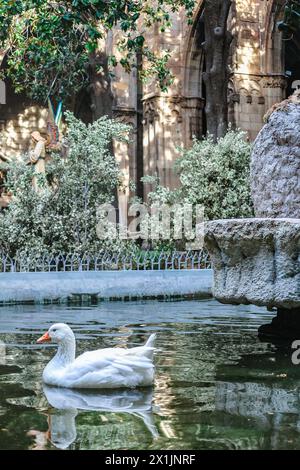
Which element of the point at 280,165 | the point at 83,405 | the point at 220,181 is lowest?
the point at 83,405

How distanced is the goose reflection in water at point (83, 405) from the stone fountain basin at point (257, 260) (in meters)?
1.47

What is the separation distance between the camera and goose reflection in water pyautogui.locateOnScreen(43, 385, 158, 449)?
10.2ft

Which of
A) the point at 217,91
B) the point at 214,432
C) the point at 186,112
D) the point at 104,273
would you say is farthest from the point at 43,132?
the point at 214,432

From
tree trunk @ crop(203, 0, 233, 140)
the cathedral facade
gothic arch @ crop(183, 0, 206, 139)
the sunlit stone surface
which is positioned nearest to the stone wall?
the sunlit stone surface

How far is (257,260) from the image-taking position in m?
5.37

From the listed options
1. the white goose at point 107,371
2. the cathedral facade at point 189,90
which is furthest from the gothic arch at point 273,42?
the white goose at point 107,371

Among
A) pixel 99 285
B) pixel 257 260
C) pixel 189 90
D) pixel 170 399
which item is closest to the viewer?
pixel 170 399

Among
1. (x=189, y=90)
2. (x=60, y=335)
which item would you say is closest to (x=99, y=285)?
(x=60, y=335)

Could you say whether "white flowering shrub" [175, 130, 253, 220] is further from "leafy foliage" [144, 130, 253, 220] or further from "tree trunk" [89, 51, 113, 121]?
"tree trunk" [89, 51, 113, 121]

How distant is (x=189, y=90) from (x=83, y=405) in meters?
18.5

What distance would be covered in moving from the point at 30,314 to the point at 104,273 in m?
2.08

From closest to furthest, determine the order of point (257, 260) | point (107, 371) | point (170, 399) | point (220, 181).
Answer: point (170, 399) < point (107, 371) < point (257, 260) < point (220, 181)

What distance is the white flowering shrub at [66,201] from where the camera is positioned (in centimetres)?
1206

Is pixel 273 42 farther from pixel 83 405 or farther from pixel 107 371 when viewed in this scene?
pixel 83 405
